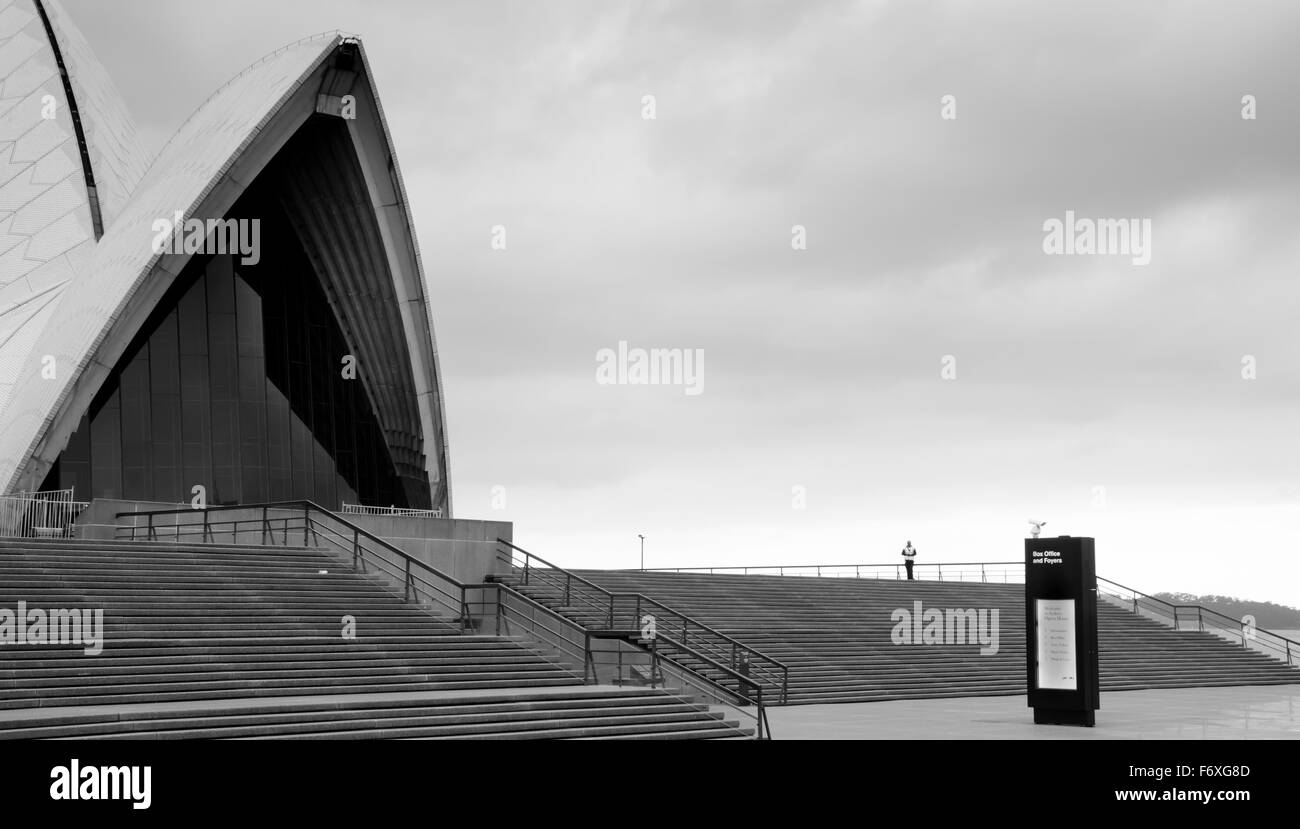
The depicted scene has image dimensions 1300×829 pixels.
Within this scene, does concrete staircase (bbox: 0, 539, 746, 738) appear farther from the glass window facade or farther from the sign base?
the glass window facade

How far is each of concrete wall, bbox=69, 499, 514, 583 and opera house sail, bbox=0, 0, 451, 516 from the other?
7.28 ft

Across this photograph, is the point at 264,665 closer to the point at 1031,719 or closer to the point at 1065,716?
the point at 1065,716

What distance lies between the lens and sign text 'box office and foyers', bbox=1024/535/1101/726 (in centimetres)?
1728

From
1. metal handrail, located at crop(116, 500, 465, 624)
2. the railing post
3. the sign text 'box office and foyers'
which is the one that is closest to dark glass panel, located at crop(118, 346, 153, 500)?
metal handrail, located at crop(116, 500, 465, 624)

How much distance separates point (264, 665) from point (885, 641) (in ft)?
46.9

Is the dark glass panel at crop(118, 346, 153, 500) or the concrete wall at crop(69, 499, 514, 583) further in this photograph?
the dark glass panel at crop(118, 346, 153, 500)

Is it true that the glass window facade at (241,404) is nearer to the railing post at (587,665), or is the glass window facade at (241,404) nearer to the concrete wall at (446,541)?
the concrete wall at (446,541)

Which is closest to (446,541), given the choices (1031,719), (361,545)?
(361,545)

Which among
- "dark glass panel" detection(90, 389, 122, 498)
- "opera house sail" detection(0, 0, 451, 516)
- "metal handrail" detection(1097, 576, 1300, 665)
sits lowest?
"metal handrail" detection(1097, 576, 1300, 665)

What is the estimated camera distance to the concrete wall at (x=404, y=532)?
24.8 m

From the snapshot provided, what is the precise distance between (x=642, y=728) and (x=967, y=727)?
445 cm
